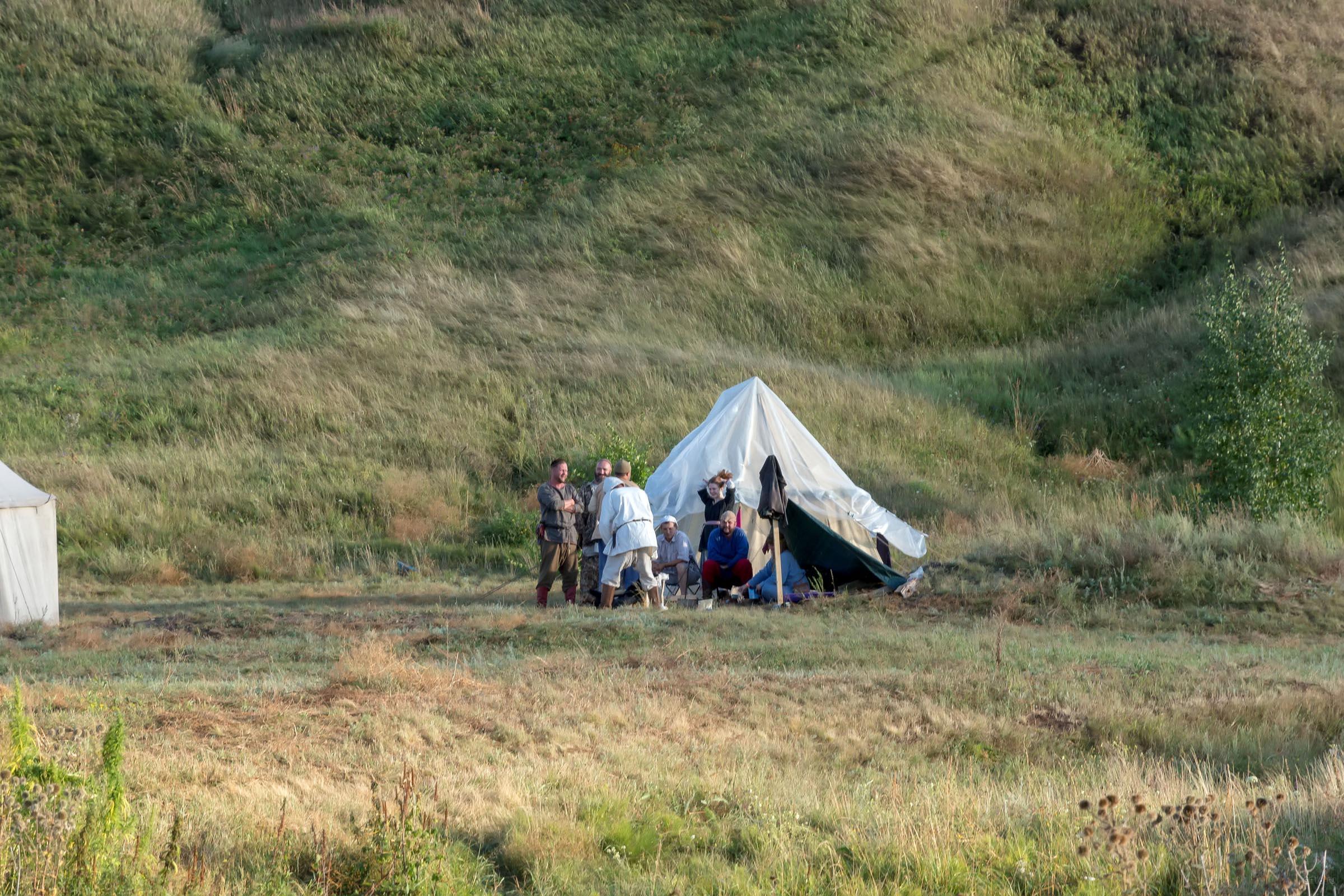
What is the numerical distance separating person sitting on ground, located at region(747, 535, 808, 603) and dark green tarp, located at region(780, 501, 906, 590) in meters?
0.15

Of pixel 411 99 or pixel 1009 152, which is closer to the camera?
pixel 1009 152

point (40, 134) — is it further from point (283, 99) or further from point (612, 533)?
point (612, 533)

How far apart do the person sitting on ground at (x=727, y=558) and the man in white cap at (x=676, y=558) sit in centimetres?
15

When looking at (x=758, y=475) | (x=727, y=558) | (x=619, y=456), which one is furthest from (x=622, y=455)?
(x=727, y=558)

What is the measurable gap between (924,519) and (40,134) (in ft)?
89.5

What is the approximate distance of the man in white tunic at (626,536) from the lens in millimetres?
12516

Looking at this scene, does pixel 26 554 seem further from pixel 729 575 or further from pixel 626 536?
pixel 729 575

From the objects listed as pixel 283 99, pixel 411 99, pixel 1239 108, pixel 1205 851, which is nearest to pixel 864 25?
pixel 1239 108

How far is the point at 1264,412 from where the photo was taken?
1784 centimetres

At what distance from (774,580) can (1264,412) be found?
→ 856 cm

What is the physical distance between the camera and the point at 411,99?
37.1 m

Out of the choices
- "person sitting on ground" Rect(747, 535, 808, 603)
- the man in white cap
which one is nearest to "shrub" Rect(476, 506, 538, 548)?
the man in white cap

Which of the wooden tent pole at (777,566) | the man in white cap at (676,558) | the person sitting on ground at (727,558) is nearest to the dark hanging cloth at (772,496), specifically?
the wooden tent pole at (777,566)

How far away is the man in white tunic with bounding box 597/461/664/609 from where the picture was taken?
493 inches
